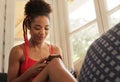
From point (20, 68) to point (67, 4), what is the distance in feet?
4.73

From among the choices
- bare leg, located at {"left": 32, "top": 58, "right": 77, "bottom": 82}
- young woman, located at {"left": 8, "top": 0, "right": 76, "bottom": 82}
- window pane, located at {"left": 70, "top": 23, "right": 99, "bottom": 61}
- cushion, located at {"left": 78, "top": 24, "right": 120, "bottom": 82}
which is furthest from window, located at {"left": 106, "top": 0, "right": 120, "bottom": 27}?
cushion, located at {"left": 78, "top": 24, "right": 120, "bottom": 82}

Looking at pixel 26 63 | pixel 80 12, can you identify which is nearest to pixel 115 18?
pixel 80 12

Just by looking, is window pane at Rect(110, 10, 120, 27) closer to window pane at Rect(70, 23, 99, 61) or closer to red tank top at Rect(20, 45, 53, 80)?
window pane at Rect(70, 23, 99, 61)

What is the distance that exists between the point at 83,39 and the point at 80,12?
0.33 m

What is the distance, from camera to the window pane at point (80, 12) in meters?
2.15

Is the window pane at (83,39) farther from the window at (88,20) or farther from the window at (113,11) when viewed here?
the window at (113,11)

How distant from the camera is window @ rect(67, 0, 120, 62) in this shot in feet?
6.07

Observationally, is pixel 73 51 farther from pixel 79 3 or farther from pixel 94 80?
pixel 94 80

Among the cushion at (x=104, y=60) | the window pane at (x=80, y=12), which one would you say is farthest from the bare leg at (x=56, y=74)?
the window pane at (x=80, y=12)

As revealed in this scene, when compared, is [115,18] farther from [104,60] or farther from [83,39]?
[104,60]

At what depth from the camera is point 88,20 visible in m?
2.21

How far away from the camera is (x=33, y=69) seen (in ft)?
3.86

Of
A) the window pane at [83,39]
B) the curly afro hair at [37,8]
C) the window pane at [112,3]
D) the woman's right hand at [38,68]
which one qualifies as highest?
the window pane at [112,3]

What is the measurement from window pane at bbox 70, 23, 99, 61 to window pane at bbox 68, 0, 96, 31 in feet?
0.33
